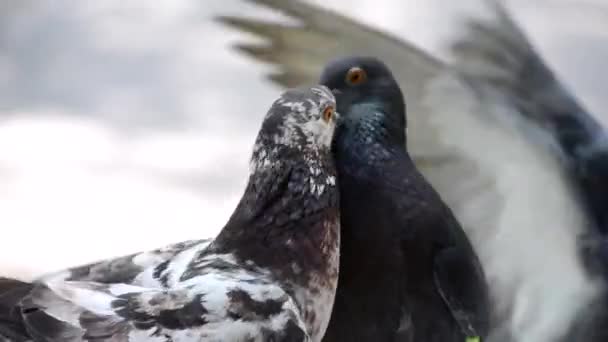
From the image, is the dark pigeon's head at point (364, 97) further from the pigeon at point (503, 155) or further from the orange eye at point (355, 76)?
the pigeon at point (503, 155)

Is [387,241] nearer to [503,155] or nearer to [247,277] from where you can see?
[247,277]

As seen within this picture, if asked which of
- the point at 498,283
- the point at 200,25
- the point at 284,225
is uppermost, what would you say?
the point at 200,25

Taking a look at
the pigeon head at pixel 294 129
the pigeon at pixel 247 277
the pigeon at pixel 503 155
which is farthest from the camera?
the pigeon at pixel 503 155

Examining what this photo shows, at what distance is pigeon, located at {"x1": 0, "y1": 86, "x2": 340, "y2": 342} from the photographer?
53 cm

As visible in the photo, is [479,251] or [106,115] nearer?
[479,251]

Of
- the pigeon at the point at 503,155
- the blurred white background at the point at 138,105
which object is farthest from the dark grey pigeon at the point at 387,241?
the blurred white background at the point at 138,105

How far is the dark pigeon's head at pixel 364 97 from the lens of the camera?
0.74 meters

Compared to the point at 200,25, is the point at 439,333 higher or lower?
lower

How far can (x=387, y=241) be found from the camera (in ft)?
2.32

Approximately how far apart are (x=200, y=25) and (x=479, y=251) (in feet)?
1.90

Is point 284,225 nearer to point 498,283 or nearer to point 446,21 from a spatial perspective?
point 498,283

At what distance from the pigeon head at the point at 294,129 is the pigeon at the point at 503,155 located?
301 millimetres

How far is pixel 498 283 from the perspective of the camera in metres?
0.97

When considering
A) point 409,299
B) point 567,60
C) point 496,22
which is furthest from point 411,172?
point 567,60
